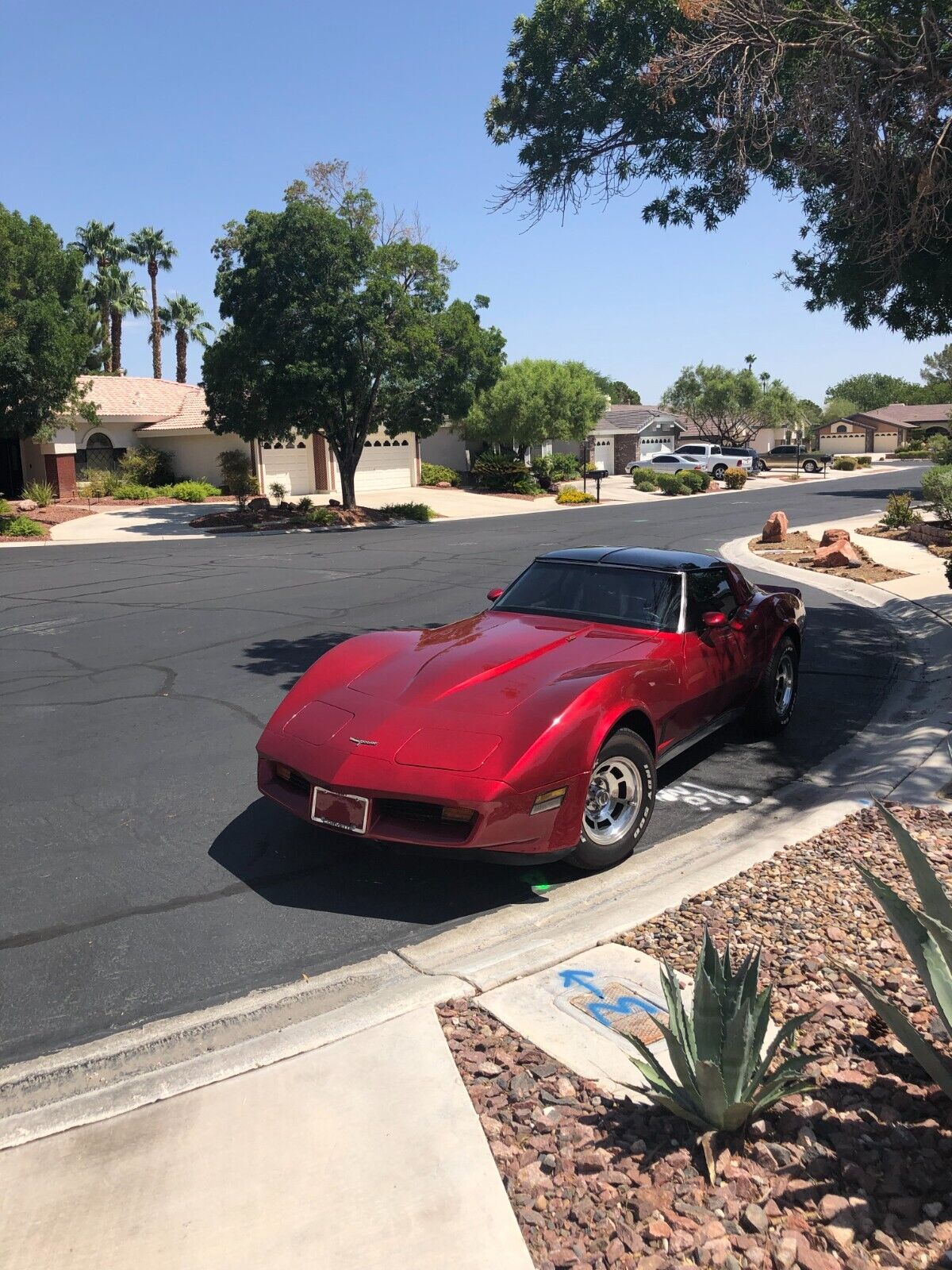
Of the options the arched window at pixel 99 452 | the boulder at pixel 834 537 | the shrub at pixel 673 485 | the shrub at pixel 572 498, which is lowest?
the boulder at pixel 834 537

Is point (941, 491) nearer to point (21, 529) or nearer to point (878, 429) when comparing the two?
Answer: point (21, 529)

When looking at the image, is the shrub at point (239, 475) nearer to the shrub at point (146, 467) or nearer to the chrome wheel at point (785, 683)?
the shrub at point (146, 467)

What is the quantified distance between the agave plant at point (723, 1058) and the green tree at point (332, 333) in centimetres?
2496

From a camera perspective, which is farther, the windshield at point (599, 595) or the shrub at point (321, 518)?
the shrub at point (321, 518)

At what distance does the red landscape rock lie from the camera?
17.1 meters

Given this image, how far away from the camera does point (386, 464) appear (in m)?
42.2

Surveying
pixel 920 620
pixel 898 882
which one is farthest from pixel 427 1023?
pixel 920 620

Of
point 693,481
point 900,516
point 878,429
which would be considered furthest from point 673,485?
point 878,429

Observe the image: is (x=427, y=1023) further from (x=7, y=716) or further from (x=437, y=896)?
(x=7, y=716)

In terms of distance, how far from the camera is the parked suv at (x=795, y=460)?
62531 millimetres

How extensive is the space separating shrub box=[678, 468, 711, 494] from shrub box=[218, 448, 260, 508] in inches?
781

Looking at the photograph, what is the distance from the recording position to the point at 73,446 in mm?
33719

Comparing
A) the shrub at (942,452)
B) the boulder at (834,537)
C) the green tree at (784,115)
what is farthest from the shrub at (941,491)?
the green tree at (784,115)

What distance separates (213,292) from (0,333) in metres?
6.34
